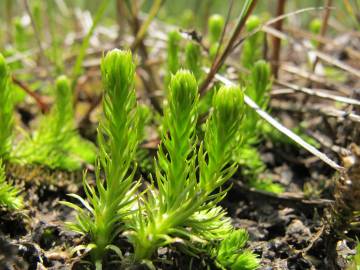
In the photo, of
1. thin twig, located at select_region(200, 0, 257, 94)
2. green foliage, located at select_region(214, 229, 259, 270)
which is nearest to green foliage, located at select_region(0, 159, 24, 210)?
green foliage, located at select_region(214, 229, 259, 270)

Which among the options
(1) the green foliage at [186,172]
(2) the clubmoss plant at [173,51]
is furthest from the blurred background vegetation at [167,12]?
(1) the green foliage at [186,172]

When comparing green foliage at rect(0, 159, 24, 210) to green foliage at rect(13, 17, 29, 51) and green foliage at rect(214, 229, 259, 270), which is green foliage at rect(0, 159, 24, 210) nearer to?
green foliage at rect(214, 229, 259, 270)

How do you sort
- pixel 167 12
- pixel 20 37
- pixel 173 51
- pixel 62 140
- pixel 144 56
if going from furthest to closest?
pixel 167 12, pixel 20 37, pixel 144 56, pixel 173 51, pixel 62 140

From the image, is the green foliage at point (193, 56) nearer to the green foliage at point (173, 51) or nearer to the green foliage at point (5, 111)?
the green foliage at point (173, 51)

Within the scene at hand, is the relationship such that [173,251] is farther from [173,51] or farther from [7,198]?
[173,51]

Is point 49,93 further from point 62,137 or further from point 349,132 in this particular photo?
point 349,132

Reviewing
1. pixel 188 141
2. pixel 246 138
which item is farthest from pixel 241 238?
pixel 246 138

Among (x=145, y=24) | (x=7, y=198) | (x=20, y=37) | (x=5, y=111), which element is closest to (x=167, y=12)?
(x=20, y=37)
